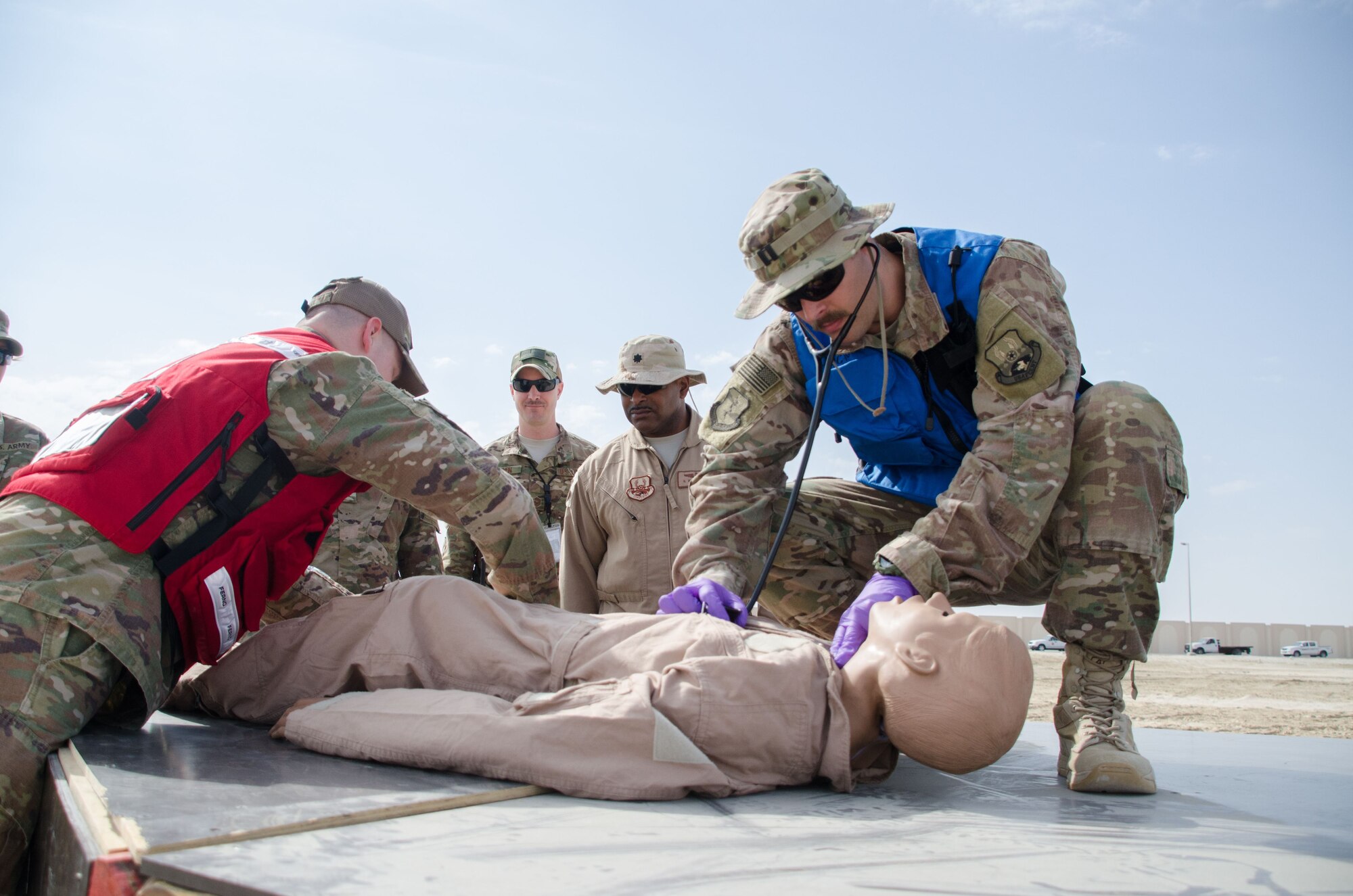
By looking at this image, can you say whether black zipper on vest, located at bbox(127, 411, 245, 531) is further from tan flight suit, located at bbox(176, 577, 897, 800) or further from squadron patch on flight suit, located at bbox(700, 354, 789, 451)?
squadron patch on flight suit, located at bbox(700, 354, 789, 451)

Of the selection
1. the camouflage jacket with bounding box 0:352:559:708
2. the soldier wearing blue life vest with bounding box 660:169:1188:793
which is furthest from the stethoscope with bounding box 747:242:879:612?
the camouflage jacket with bounding box 0:352:559:708

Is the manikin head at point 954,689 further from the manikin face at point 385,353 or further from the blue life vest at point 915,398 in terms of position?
the manikin face at point 385,353

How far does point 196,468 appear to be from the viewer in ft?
7.61

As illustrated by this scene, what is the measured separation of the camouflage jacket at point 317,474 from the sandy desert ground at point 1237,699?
3923mm

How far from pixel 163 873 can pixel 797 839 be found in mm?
863

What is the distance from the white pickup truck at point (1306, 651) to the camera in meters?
31.4

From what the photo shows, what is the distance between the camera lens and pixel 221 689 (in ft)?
8.80

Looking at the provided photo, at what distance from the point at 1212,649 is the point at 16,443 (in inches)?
1308

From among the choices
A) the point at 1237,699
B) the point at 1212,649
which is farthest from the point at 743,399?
the point at 1212,649

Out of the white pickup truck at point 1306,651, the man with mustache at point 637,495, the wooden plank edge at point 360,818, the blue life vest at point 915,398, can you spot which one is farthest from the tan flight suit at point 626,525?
the white pickup truck at point 1306,651

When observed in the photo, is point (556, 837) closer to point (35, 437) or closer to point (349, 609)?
point (349, 609)

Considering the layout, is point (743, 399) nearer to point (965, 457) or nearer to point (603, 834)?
point (965, 457)

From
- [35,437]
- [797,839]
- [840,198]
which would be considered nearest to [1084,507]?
[840,198]

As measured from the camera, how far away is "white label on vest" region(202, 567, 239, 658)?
2.41 m
